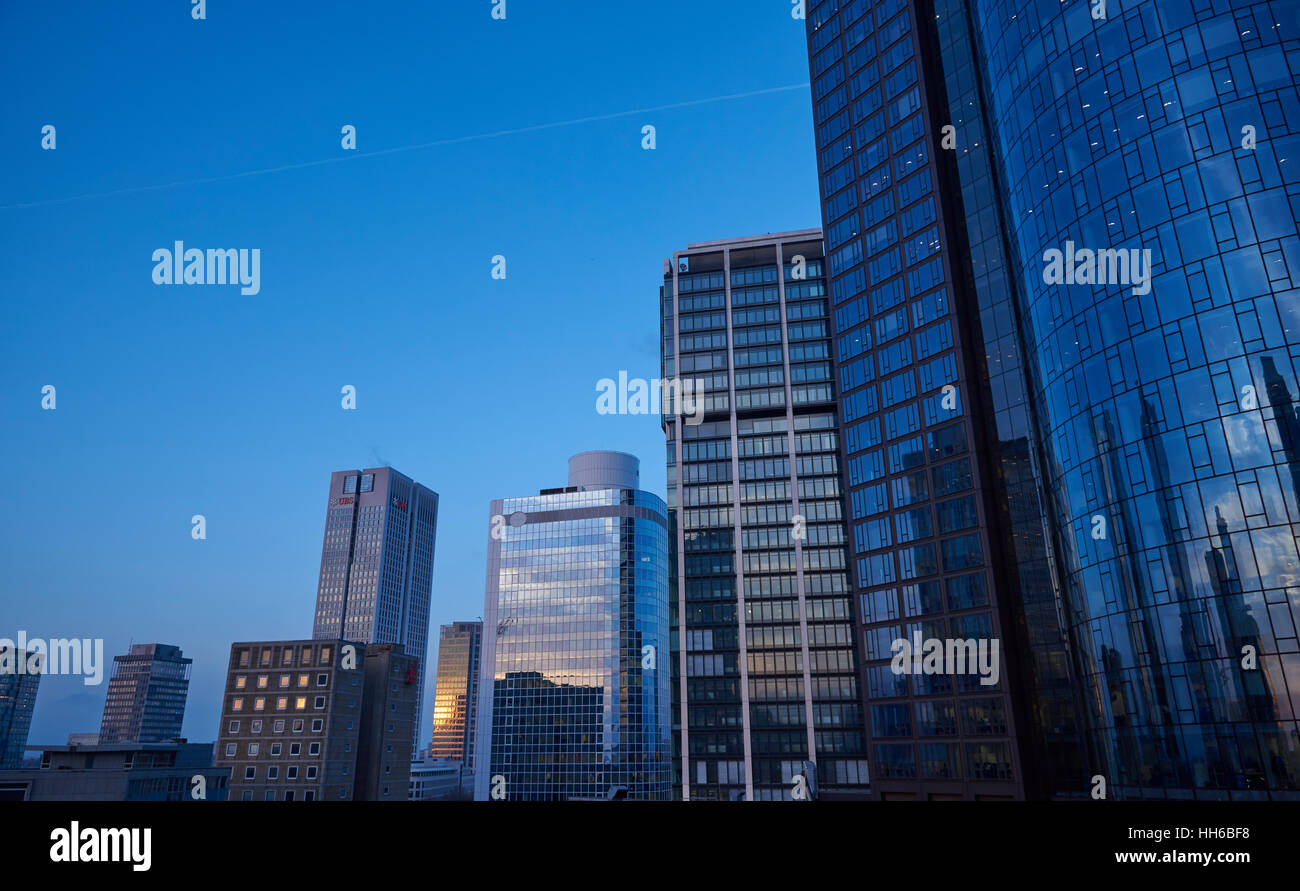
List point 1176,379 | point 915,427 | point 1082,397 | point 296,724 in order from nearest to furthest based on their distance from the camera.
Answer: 1. point 1176,379
2. point 1082,397
3. point 915,427
4. point 296,724

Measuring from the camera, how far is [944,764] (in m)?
75.4

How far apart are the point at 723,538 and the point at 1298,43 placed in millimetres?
86728

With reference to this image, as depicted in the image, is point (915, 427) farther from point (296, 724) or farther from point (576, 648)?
point (576, 648)

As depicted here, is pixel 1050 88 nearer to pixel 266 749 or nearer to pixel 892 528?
pixel 892 528

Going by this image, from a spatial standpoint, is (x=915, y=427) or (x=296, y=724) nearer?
(x=915, y=427)

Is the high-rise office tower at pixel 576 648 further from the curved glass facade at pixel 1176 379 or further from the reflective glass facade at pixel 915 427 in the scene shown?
the curved glass facade at pixel 1176 379

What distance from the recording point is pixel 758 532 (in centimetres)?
12044

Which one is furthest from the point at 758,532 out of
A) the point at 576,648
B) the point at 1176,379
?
the point at 1176,379

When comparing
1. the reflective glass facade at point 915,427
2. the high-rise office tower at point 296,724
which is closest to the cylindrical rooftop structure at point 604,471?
the high-rise office tower at point 296,724

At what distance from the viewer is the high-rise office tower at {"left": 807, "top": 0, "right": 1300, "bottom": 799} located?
48562mm

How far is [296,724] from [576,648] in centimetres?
6178

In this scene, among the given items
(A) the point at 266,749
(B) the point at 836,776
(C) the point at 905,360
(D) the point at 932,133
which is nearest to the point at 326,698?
(A) the point at 266,749

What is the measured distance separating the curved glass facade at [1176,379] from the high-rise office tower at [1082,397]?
0.54ft
